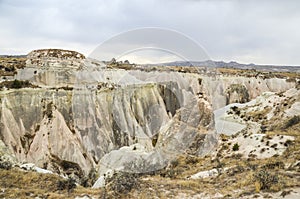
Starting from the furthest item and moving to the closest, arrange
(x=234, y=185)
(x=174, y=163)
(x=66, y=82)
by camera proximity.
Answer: (x=66, y=82) → (x=174, y=163) → (x=234, y=185)

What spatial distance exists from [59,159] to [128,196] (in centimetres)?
1517

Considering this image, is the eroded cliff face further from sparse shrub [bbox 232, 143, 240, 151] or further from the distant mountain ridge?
the distant mountain ridge

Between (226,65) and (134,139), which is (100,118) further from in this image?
(226,65)

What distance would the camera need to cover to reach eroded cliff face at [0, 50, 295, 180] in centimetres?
1500

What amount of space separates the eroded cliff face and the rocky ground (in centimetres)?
8

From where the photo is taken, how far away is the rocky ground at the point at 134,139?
956 cm

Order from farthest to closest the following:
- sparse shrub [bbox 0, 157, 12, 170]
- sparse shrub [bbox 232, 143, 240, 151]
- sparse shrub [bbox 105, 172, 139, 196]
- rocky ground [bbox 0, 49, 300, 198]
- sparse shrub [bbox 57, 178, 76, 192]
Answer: sparse shrub [bbox 232, 143, 240, 151]
sparse shrub [bbox 0, 157, 12, 170]
sparse shrub [bbox 57, 178, 76, 192]
rocky ground [bbox 0, 49, 300, 198]
sparse shrub [bbox 105, 172, 139, 196]

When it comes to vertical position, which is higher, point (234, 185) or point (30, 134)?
point (234, 185)

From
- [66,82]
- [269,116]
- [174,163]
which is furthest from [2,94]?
[269,116]

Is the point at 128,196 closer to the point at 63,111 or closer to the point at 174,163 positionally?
the point at 174,163

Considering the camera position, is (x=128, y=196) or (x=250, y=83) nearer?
(x=128, y=196)

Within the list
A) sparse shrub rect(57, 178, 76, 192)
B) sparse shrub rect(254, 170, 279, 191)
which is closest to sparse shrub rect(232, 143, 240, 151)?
sparse shrub rect(254, 170, 279, 191)

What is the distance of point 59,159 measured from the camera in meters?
22.5

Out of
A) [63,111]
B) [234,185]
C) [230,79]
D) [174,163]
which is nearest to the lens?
[234,185]
